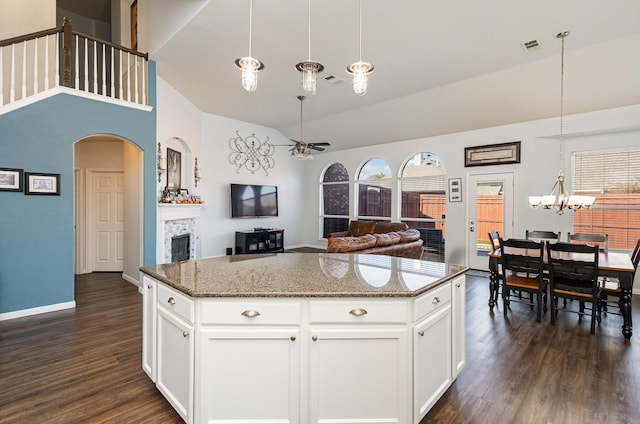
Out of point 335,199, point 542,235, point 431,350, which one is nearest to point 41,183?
point 431,350

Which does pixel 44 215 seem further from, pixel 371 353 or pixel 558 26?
pixel 558 26

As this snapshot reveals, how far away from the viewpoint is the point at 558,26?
3732 mm

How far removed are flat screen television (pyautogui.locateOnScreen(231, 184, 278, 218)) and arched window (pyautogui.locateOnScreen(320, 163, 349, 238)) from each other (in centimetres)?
163

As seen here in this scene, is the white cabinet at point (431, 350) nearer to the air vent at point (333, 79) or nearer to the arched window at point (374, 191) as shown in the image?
the air vent at point (333, 79)

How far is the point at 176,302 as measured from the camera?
1.93 metres

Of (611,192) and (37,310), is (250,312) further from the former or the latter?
(611,192)

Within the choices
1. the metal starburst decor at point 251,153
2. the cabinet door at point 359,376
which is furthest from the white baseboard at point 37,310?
the metal starburst decor at point 251,153

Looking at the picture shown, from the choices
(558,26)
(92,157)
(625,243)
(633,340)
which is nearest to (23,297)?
(92,157)

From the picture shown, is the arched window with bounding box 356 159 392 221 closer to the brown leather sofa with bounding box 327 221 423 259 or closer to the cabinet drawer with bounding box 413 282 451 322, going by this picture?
the brown leather sofa with bounding box 327 221 423 259

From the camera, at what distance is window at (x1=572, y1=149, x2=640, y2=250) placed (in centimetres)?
518

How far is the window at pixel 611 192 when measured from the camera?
518 centimetres

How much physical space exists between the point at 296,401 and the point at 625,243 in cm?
625

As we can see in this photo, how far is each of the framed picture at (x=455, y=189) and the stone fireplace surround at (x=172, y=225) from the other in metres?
5.32

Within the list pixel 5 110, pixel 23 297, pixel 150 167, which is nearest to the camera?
pixel 5 110
